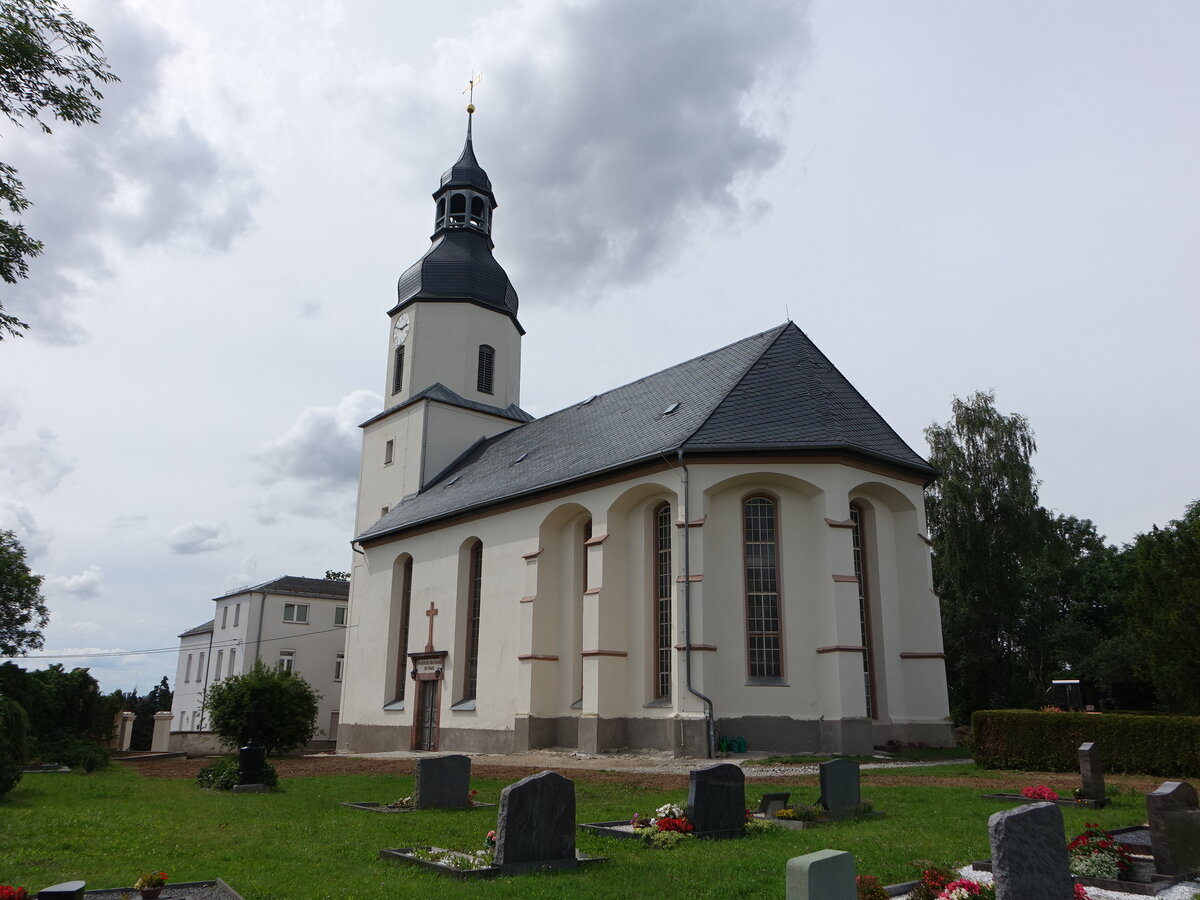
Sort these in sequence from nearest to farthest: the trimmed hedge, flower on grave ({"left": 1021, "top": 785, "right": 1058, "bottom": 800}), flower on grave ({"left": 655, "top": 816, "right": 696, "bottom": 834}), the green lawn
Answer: the green lawn < flower on grave ({"left": 655, "top": 816, "right": 696, "bottom": 834}) < flower on grave ({"left": 1021, "top": 785, "right": 1058, "bottom": 800}) < the trimmed hedge

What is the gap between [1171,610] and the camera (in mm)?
21734

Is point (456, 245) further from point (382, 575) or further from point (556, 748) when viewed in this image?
point (556, 748)

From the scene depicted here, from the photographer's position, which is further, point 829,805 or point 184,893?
point 829,805

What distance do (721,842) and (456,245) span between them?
94.9ft

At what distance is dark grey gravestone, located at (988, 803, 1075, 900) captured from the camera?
532 cm

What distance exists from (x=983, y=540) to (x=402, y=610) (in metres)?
20.2

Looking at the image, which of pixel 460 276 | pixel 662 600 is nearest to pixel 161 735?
pixel 460 276

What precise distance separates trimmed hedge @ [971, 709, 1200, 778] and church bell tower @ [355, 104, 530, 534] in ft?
68.4

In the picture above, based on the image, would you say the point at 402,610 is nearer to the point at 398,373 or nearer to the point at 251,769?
the point at 398,373

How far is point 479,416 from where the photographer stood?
33.2 m

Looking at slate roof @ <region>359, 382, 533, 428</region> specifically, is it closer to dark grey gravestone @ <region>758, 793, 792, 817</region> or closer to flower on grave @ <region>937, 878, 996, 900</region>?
dark grey gravestone @ <region>758, 793, 792, 817</region>

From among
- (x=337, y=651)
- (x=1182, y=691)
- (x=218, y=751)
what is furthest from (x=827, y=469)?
(x=337, y=651)

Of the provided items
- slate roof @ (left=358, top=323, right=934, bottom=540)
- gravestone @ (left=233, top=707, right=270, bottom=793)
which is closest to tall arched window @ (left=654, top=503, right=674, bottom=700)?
slate roof @ (left=358, top=323, right=934, bottom=540)

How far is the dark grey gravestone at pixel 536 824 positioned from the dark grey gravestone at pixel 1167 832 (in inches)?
184
